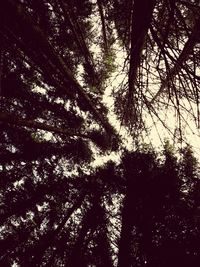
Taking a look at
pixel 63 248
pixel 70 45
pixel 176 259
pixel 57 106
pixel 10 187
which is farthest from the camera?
pixel 57 106

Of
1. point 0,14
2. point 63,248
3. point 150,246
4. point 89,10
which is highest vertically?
point 89,10

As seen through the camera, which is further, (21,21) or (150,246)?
(150,246)

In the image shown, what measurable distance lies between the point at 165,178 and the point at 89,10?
7.18 metres

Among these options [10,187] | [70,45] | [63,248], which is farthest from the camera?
[10,187]

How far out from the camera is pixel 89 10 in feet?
25.0

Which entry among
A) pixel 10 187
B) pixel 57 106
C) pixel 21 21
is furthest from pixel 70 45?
pixel 10 187

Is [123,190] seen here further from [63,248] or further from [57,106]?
[57,106]

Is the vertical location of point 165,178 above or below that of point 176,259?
above

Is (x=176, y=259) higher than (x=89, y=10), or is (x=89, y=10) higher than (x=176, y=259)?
(x=89, y=10)

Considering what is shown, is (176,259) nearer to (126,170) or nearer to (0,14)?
(126,170)

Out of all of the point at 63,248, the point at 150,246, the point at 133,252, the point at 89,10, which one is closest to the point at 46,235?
the point at 63,248

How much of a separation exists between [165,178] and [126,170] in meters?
1.98

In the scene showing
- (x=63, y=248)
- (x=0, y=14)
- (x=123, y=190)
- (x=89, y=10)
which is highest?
(x=89, y=10)

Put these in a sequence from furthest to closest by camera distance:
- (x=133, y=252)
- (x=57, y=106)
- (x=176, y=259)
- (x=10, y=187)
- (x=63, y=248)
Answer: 1. (x=57, y=106)
2. (x=10, y=187)
3. (x=63, y=248)
4. (x=133, y=252)
5. (x=176, y=259)
